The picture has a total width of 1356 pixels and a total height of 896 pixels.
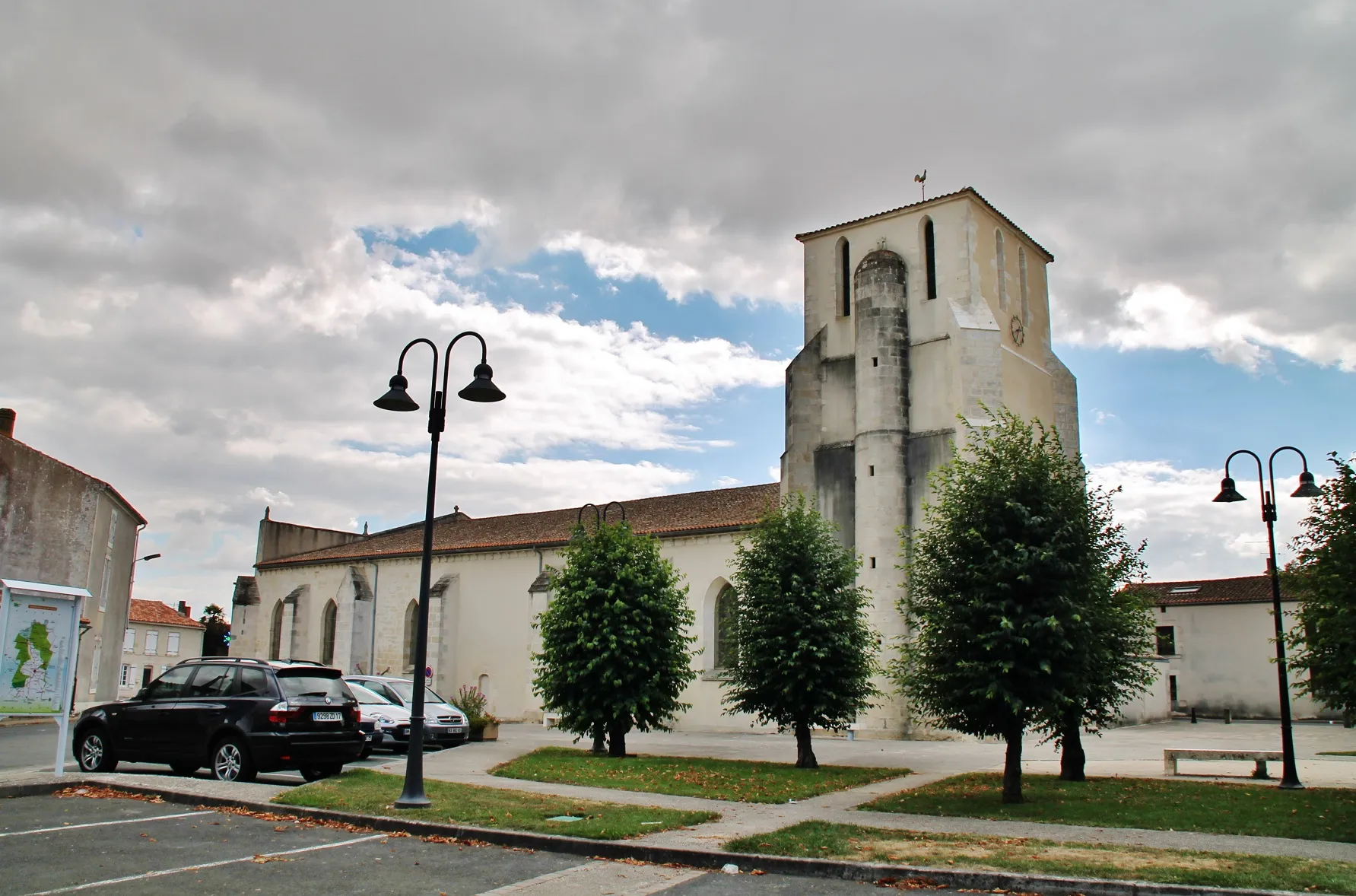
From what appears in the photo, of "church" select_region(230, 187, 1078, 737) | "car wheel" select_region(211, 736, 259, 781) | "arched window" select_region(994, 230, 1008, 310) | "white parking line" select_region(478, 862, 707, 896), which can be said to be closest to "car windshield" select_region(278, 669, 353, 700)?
"car wheel" select_region(211, 736, 259, 781)

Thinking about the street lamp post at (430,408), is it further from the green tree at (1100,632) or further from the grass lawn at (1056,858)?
the green tree at (1100,632)

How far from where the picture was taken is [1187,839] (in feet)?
33.7

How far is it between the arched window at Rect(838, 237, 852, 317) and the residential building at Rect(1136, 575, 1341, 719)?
25946mm

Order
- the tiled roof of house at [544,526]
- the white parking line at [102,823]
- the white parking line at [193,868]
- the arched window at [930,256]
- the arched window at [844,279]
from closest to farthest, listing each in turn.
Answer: the white parking line at [193,868], the white parking line at [102,823], the arched window at [930,256], the arched window at [844,279], the tiled roof of house at [544,526]

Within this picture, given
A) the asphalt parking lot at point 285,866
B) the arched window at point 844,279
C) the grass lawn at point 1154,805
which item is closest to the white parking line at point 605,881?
the asphalt parking lot at point 285,866

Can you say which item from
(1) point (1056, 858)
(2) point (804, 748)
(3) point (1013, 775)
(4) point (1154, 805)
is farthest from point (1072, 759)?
(1) point (1056, 858)

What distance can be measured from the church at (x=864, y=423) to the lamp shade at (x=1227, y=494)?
27.6 feet

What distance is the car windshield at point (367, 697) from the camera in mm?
21234

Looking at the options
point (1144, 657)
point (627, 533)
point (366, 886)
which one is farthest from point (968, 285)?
point (366, 886)

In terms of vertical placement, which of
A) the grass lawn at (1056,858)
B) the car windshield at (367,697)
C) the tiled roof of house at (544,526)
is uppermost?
the tiled roof of house at (544,526)

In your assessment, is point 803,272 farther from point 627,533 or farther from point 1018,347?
point 627,533

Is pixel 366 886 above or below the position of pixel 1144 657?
below

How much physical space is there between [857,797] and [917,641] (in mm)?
2406

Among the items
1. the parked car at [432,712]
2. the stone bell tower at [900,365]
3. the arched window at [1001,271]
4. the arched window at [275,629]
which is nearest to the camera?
the parked car at [432,712]
